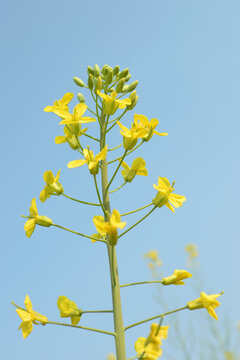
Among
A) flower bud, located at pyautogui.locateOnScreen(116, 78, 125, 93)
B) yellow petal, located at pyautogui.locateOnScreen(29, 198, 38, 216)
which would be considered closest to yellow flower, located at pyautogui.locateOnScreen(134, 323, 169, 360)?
yellow petal, located at pyautogui.locateOnScreen(29, 198, 38, 216)

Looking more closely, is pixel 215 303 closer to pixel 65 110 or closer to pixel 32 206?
pixel 32 206

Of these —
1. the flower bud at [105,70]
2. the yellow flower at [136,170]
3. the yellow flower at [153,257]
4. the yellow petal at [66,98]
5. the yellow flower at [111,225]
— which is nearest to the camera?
the yellow flower at [111,225]

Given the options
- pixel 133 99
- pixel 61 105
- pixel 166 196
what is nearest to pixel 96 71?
pixel 133 99

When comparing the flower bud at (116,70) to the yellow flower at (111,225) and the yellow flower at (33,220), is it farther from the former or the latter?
the yellow flower at (111,225)

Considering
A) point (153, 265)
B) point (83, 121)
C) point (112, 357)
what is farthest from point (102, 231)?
point (112, 357)

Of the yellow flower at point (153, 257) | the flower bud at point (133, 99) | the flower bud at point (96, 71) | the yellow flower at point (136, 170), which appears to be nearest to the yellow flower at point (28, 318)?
the yellow flower at point (136, 170)

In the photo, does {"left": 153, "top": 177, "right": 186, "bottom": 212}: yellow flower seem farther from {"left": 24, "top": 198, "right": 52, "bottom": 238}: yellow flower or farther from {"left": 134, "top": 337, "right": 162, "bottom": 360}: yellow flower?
{"left": 134, "top": 337, "right": 162, "bottom": 360}: yellow flower

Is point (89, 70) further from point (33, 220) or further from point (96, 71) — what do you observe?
point (33, 220)

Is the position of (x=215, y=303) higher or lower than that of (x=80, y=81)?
lower
